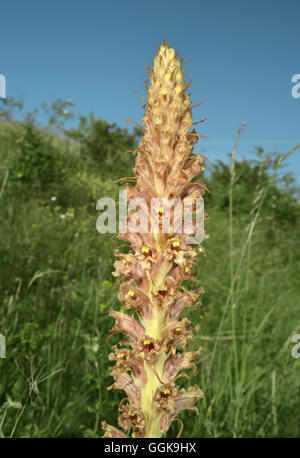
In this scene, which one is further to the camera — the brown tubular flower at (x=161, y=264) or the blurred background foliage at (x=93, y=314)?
the blurred background foliage at (x=93, y=314)

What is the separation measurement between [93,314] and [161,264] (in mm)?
2740

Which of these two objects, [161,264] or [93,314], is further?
[93,314]

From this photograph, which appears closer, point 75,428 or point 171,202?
point 171,202

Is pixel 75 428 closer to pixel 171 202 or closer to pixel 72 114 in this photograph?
pixel 171 202

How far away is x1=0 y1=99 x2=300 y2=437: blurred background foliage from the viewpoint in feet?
8.52

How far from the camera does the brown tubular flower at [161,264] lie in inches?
50.1

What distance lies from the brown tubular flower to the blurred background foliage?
38 centimetres

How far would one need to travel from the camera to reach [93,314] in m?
3.83

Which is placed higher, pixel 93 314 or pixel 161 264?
pixel 161 264

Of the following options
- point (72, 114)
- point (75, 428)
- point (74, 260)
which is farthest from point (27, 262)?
point (72, 114)

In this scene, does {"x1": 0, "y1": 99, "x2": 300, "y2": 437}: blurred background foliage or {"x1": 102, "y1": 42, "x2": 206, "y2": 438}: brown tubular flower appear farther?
{"x1": 0, "y1": 99, "x2": 300, "y2": 437}: blurred background foliage

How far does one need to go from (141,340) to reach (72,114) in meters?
14.1

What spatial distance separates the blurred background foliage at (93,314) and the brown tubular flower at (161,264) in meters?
0.38
